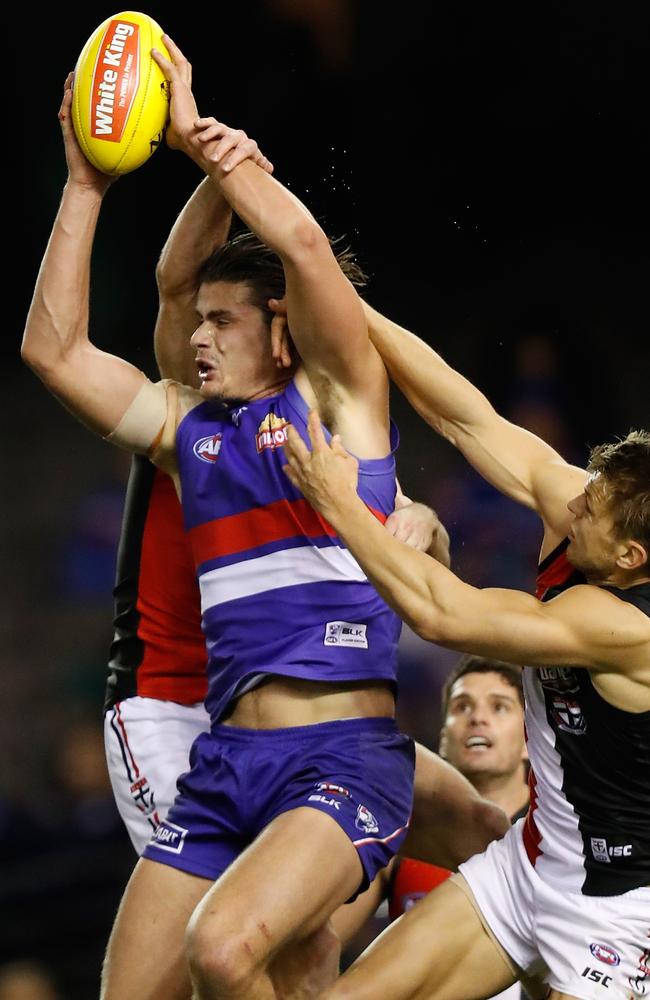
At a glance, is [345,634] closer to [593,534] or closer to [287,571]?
[287,571]

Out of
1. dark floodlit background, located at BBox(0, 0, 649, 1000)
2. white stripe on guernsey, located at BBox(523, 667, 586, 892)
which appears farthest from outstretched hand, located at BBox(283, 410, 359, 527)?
dark floodlit background, located at BBox(0, 0, 649, 1000)

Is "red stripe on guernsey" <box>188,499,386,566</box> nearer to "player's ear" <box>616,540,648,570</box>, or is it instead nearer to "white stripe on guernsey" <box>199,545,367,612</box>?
"white stripe on guernsey" <box>199,545,367,612</box>

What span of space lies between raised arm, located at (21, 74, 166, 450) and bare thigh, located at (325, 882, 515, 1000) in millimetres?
1497

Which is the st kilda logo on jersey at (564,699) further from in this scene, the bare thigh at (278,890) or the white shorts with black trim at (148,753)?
the white shorts with black trim at (148,753)

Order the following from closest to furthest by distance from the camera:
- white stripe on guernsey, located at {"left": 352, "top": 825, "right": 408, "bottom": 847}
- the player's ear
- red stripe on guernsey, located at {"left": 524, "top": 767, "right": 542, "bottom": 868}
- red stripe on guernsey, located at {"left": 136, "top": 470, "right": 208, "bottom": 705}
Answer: white stripe on guernsey, located at {"left": 352, "top": 825, "right": 408, "bottom": 847} < the player's ear < red stripe on guernsey, located at {"left": 524, "top": 767, "right": 542, "bottom": 868} < red stripe on guernsey, located at {"left": 136, "top": 470, "right": 208, "bottom": 705}

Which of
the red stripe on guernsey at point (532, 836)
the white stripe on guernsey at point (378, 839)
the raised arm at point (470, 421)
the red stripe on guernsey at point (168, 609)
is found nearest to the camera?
the white stripe on guernsey at point (378, 839)

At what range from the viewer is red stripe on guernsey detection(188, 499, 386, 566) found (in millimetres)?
3359

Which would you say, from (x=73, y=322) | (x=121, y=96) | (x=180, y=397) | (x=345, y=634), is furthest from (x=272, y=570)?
(x=121, y=96)

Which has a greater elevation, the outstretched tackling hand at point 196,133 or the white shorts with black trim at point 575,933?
the outstretched tackling hand at point 196,133

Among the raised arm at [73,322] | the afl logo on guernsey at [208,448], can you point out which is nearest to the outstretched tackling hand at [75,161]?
the raised arm at [73,322]

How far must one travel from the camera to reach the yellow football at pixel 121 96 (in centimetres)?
341

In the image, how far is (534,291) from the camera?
26.4 ft

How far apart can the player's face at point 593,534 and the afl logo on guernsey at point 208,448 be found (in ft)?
Result: 3.03

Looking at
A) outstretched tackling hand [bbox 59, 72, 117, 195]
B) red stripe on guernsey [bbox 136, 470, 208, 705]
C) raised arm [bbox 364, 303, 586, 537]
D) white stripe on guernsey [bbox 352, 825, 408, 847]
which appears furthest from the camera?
red stripe on guernsey [bbox 136, 470, 208, 705]
